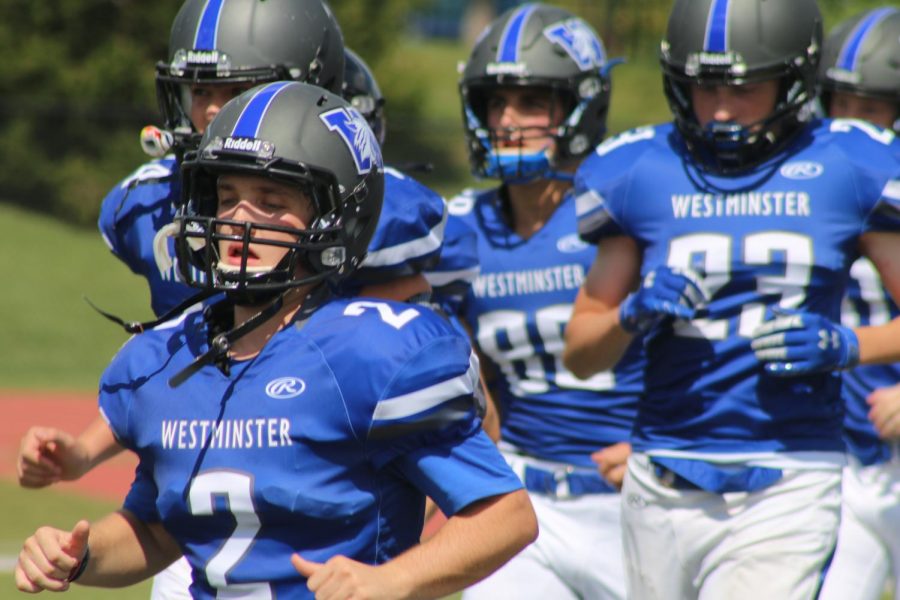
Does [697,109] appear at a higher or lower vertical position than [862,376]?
higher

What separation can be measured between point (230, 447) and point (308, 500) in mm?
188

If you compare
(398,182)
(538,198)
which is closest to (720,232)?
(398,182)

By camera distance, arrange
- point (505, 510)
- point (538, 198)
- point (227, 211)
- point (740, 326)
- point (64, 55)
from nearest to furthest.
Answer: point (505, 510) < point (227, 211) < point (740, 326) < point (538, 198) < point (64, 55)

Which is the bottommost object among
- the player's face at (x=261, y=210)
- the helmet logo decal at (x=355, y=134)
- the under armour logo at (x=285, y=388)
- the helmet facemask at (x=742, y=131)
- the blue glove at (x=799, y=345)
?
the blue glove at (x=799, y=345)

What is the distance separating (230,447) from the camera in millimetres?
2791

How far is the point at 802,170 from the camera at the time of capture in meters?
3.75

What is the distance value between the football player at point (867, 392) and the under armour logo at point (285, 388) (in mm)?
1794

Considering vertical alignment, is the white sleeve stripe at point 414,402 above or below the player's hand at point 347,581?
above

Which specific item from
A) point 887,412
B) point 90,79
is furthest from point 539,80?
point 90,79

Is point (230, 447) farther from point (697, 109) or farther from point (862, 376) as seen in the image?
point (862, 376)

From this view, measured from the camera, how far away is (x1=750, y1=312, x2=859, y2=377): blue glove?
351cm

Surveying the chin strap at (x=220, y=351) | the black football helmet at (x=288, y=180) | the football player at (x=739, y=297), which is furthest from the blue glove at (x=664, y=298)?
the chin strap at (x=220, y=351)

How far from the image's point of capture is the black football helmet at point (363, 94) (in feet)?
15.3

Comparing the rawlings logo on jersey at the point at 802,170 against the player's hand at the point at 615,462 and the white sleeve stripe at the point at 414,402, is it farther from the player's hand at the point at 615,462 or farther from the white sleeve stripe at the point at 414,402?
the white sleeve stripe at the point at 414,402
